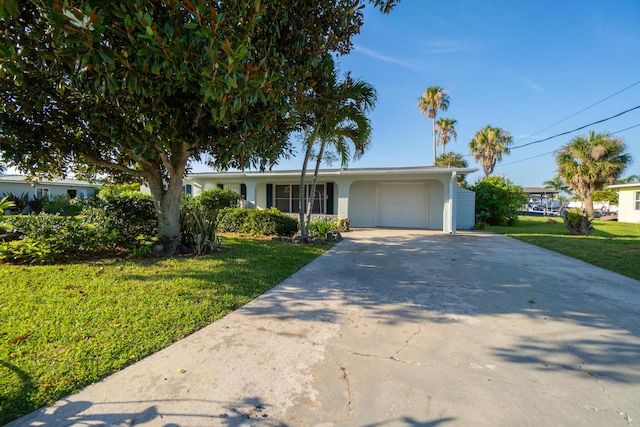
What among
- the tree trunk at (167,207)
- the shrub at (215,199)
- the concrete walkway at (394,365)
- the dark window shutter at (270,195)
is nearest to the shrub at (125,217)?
the tree trunk at (167,207)

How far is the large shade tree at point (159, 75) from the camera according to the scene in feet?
9.35

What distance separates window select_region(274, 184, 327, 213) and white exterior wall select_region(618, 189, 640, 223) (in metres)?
20.6

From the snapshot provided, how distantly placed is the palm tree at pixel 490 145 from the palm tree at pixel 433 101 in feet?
15.4

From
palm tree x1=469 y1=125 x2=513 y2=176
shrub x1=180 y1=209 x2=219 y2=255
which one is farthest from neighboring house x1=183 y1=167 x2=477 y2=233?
palm tree x1=469 y1=125 x2=513 y2=176

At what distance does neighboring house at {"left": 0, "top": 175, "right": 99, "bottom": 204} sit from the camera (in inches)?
758

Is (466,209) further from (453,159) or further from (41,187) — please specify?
(41,187)

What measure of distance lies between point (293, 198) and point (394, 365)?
1320 centimetres

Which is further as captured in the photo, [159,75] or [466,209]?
[466,209]

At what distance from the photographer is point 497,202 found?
15.2 m

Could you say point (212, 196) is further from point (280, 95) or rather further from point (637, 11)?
point (637, 11)

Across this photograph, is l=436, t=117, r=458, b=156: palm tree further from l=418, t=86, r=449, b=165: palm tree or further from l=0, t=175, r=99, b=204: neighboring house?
l=0, t=175, r=99, b=204: neighboring house

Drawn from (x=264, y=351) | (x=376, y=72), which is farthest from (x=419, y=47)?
(x=264, y=351)

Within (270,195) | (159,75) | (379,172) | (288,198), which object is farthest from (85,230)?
(379,172)

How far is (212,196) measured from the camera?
13.6m
